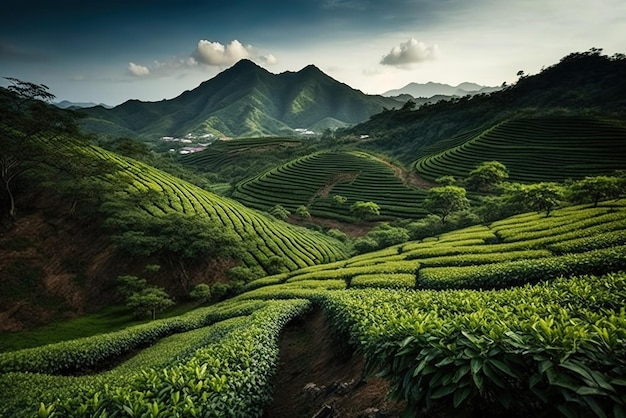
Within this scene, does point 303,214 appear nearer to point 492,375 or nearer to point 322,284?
point 322,284

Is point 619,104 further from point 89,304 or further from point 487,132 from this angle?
point 89,304

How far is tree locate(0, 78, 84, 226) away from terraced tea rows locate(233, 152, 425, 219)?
1472 inches

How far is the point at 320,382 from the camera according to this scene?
9992 mm

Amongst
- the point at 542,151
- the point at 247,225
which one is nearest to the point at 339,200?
the point at 247,225

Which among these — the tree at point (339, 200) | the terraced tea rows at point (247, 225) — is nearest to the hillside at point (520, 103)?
the tree at point (339, 200)

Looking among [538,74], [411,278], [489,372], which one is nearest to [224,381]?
[489,372]

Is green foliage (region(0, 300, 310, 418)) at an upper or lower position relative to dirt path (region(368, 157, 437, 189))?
upper

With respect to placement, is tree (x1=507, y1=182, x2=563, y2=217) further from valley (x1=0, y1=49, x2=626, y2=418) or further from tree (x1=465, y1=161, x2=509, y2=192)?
tree (x1=465, y1=161, x2=509, y2=192)

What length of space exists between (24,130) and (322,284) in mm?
39998

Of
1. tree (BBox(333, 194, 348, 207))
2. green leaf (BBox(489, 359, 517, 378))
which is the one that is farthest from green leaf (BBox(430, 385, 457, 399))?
tree (BBox(333, 194, 348, 207))

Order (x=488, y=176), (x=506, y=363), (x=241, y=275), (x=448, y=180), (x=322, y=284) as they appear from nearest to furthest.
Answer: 1. (x=506, y=363)
2. (x=322, y=284)
3. (x=241, y=275)
4. (x=488, y=176)
5. (x=448, y=180)

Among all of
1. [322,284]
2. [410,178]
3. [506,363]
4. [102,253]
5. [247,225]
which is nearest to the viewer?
[506,363]

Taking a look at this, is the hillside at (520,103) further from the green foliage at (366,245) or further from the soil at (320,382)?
the soil at (320,382)

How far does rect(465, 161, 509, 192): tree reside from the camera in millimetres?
54625
